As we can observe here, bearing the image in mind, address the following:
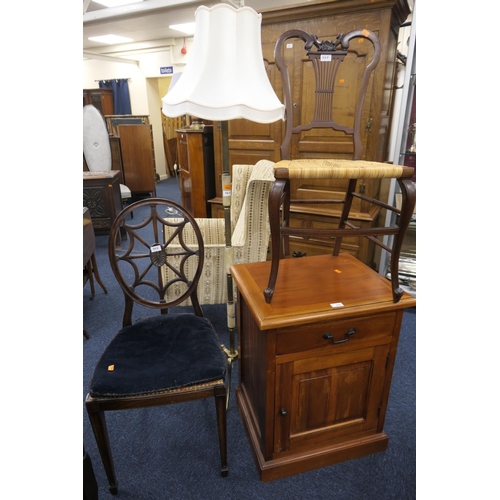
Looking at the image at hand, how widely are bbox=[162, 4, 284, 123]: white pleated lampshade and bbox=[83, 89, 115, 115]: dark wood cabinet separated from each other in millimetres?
6687

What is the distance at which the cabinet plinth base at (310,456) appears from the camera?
1.25m

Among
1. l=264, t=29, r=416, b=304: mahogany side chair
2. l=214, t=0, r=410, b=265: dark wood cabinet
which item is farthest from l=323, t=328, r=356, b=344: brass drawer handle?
l=214, t=0, r=410, b=265: dark wood cabinet

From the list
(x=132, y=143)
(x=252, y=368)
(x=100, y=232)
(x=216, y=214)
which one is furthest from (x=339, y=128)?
(x=132, y=143)

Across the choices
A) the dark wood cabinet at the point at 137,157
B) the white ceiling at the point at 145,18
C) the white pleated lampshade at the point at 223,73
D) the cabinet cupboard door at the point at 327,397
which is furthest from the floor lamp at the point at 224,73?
the dark wood cabinet at the point at 137,157

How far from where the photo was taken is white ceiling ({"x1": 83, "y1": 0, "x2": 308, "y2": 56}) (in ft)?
14.2

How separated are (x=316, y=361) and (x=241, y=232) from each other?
1.09 metres

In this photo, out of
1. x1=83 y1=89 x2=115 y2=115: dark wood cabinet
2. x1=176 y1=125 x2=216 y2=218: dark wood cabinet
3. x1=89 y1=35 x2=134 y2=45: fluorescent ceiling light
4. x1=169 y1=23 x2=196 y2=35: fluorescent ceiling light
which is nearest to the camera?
x1=176 y1=125 x2=216 y2=218: dark wood cabinet

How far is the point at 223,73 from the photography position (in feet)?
3.51

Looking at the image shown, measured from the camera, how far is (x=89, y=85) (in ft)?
25.5

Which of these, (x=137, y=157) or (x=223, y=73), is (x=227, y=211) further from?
(x=137, y=157)

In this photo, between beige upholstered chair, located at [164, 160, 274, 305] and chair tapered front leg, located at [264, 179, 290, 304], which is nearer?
chair tapered front leg, located at [264, 179, 290, 304]

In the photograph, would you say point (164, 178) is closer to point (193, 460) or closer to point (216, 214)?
point (216, 214)

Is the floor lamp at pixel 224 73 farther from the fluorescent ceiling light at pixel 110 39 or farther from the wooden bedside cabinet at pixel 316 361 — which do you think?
the fluorescent ceiling light at pixel 110 39

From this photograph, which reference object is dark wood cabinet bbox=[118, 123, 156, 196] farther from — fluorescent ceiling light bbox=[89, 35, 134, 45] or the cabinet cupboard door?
the cabinet cupboard door
